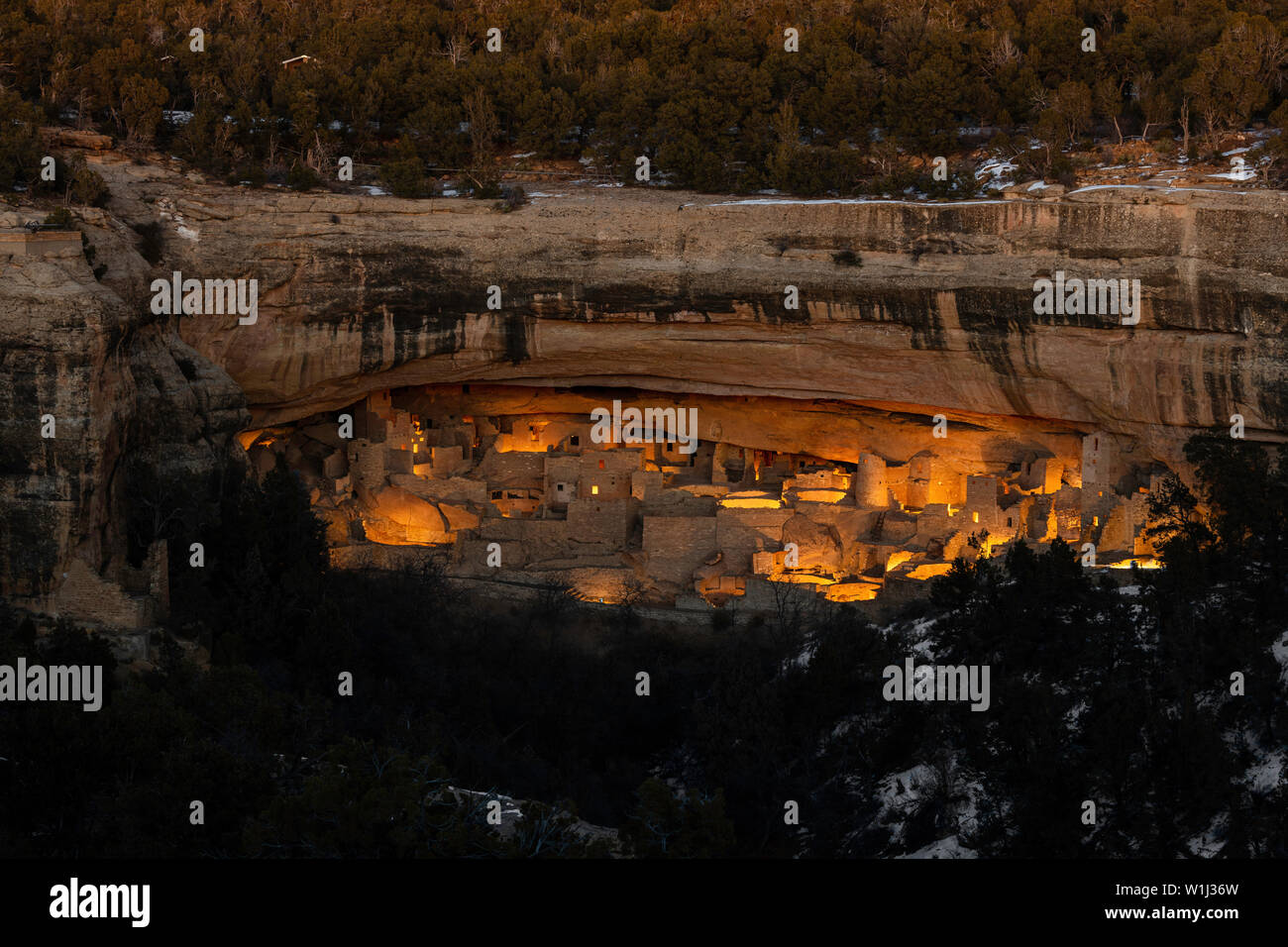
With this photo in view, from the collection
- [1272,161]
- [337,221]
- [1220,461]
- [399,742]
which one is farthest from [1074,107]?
[399,742]

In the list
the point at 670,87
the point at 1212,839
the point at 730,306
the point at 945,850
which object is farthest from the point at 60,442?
the point at 670,87

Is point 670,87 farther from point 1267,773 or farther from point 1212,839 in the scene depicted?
point 1212,839

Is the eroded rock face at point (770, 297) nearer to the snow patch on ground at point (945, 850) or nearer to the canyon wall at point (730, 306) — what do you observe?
the canyon wall at point (730, 306)

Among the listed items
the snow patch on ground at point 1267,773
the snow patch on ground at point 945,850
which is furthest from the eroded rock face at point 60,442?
the snow patch on ground at point 1267,773

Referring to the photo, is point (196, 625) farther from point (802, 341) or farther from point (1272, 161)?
point (1272, 161)

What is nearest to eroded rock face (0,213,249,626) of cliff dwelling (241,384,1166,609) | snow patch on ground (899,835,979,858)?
cliff dwelling (241,384,1166,609)

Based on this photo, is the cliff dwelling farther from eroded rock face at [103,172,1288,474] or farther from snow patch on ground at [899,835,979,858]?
snow patch on ground at [899,835,979,858]
